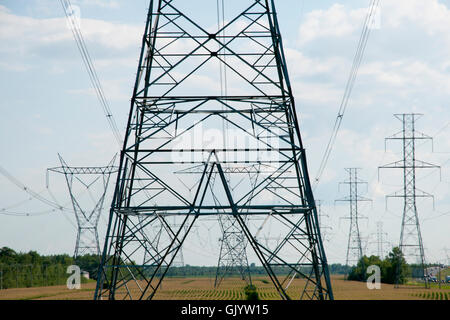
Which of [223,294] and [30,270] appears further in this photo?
[30,270]

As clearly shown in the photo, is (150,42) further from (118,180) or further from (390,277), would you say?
(390,277)

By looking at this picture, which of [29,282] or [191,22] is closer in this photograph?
[191,22]

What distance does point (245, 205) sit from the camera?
19688mm
